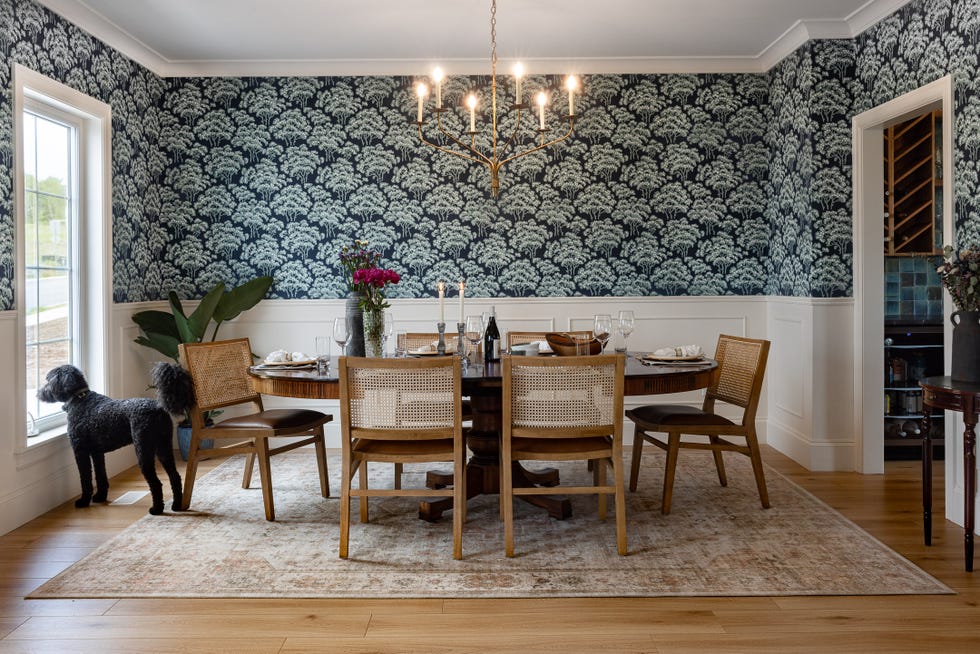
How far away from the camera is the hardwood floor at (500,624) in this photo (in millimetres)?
2562

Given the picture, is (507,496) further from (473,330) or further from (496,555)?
(473,330)

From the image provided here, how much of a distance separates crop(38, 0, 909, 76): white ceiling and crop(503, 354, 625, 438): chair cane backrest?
2295 millimetres

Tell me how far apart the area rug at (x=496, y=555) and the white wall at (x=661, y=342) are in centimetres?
77

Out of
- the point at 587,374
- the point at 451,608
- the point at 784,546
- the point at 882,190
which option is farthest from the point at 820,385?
the point at 451,608

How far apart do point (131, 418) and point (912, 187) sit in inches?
199

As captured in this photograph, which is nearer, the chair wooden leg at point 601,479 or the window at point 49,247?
the chair wooden leg at point 601,479

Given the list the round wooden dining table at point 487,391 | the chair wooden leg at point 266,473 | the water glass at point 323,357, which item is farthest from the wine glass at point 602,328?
the chair wooden leg at point 266,473

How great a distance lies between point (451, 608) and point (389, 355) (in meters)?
1.41

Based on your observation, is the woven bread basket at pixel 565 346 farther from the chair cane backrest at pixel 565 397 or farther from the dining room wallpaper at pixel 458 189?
the dining room wallpaper at pixel 458 189

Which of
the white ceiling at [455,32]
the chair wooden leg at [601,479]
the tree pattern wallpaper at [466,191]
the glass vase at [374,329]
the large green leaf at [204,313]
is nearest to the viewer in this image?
the chair wooden leg at [601,479]

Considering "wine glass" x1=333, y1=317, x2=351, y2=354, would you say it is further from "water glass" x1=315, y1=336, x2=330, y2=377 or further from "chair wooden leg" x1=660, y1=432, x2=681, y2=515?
"chair wooden leg" x1=660, y1=432, x2=681, y2=515

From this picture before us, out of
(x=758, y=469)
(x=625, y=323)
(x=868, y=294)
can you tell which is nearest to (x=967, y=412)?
(x=758, y=469)

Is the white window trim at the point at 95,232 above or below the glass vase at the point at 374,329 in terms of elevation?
above

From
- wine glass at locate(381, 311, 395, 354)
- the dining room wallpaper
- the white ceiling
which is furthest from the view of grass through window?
wine glass at locate(381, 311, 395, 354)
